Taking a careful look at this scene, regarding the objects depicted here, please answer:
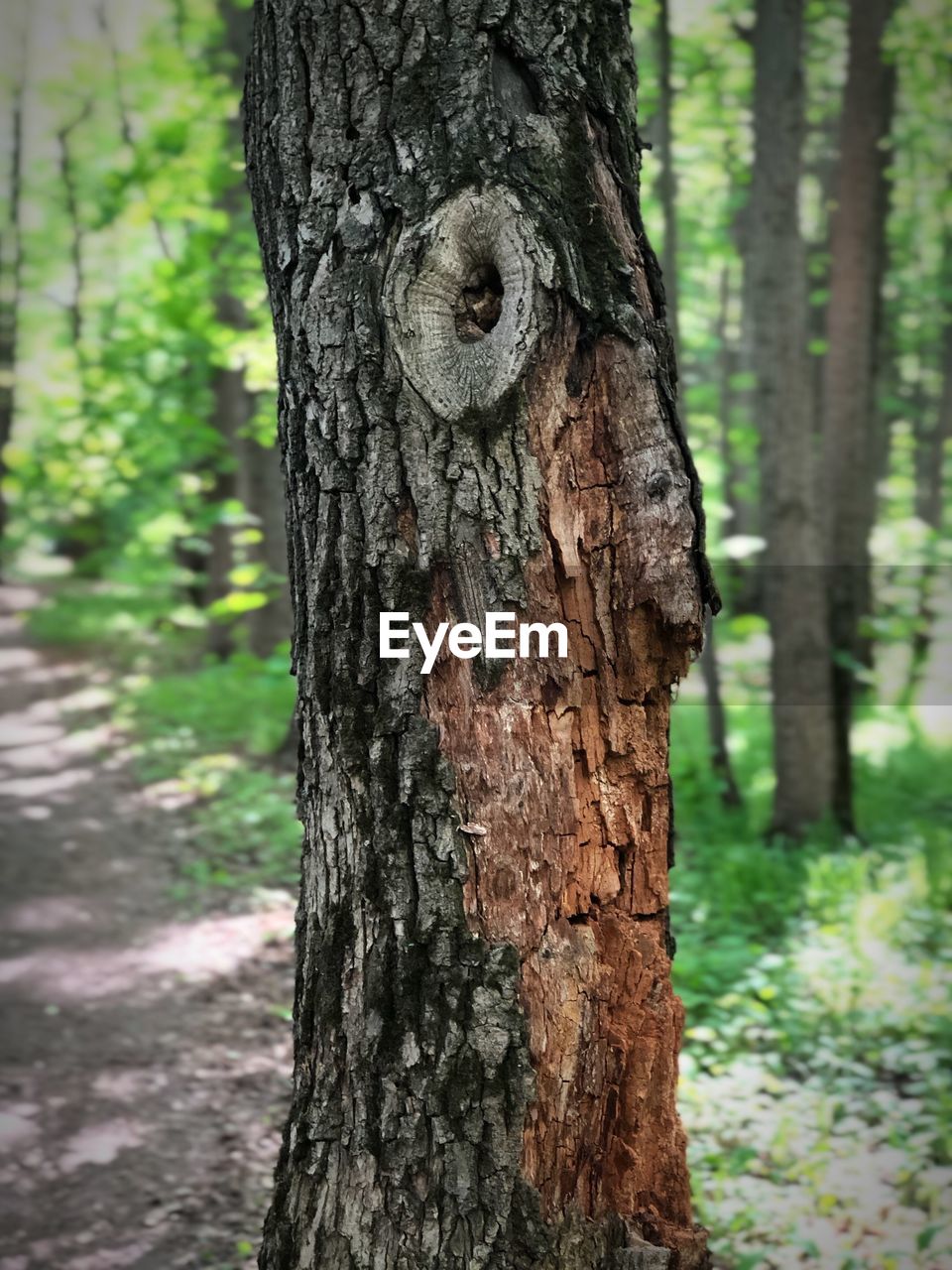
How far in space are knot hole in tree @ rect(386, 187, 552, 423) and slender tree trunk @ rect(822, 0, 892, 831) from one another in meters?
4.65

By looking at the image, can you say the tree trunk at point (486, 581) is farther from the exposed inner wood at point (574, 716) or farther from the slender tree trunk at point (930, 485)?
the slender tree trunk at point (930, 485)

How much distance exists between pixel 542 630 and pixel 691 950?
326cm

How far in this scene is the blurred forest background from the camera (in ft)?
11.6

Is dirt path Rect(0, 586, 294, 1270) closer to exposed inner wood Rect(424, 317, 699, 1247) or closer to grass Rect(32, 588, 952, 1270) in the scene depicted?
grass Rect(32, 588, 952, 1270)

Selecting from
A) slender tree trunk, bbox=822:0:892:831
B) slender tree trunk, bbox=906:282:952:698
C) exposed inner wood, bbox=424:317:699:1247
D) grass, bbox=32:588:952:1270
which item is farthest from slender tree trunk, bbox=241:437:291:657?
exposed inner wood, bbox=424:317:699:1247

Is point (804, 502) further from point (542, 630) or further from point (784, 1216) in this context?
point (542, 630)

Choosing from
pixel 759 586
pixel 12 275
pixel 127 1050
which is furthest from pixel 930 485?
pixel 12 275

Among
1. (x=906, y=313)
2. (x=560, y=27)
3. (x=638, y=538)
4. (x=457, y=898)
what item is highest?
(x=906, y=313)

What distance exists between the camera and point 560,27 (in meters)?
1.76

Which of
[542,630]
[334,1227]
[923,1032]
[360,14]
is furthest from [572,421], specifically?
[923,1032]

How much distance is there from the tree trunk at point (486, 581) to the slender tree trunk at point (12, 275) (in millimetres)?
14665

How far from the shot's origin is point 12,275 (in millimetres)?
14680

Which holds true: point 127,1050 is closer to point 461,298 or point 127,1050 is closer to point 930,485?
point 461,298

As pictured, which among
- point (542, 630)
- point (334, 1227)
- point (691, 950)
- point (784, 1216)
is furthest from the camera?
point (691, 950)
